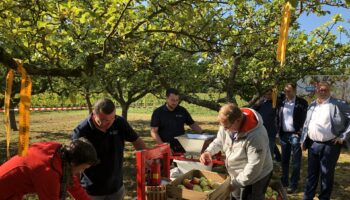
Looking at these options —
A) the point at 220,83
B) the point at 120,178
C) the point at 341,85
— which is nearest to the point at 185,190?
A: the point at 120,178

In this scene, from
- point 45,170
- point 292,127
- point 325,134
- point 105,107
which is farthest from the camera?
point 292,127

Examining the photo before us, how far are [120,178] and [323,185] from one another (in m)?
3.11

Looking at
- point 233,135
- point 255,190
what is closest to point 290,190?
point 255,190

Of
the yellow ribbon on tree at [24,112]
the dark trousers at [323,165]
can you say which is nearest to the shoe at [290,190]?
the dark trousers at [323,165]

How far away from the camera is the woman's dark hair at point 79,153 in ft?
8.25

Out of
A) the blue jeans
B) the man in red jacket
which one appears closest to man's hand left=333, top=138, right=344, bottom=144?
the blue jeans

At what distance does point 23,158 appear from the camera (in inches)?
98.6

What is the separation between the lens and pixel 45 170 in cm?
238

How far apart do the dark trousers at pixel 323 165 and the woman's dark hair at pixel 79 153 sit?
3.77 meters

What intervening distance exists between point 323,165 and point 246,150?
7.83 feet

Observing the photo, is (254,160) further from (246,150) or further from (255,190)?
(255,190)

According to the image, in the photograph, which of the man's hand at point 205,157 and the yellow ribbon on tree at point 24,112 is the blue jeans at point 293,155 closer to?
the man's hand at point 205,157

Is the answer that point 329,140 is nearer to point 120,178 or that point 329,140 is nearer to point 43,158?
point 120,178

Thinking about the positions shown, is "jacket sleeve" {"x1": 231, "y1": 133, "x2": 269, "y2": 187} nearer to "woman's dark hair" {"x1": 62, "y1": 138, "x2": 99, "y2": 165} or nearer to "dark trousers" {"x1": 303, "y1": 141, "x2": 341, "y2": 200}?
"woman's dark hair" {"x1": 62, "y1": 138, "x2": 99, "y2": 165}
